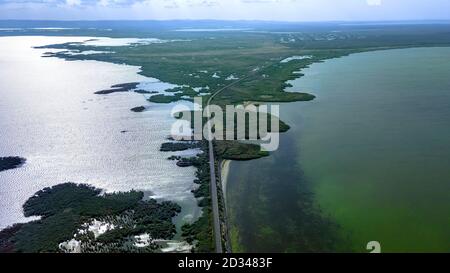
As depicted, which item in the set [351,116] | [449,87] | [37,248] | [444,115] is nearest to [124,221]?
[37,248]

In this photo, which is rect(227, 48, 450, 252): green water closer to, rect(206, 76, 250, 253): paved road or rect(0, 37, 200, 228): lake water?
rect(206, 76, 250, 253): paved road

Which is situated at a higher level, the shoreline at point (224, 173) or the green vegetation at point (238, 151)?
the green vegetation at point (238, 151)

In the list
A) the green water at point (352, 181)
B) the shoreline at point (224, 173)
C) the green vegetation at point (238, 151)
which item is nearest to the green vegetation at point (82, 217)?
the shoreline at point (224, 173)

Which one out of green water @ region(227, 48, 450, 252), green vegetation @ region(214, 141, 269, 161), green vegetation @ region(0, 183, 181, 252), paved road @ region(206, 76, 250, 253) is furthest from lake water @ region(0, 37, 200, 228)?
green water @ region(227, 48, 450, 252)

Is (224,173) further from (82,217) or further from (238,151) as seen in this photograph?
(82,217)

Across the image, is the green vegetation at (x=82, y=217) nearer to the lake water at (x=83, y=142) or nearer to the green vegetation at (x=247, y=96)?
the lake water at (x=83, y=142)

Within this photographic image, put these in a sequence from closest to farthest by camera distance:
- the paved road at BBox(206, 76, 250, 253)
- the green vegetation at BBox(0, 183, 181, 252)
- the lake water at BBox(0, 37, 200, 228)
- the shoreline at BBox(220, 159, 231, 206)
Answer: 1. the paved road at BBox(206, 76, 250, 253)
2. the green vegetation at BBox(0, 183, 181, 252)
3. the shoreline at BBox(220, 159, 231, 206)
4. the lake water at BBox(0, 37, 200, 228)

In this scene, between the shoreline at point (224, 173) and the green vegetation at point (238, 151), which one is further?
the green vegetation at point (238, 151)
